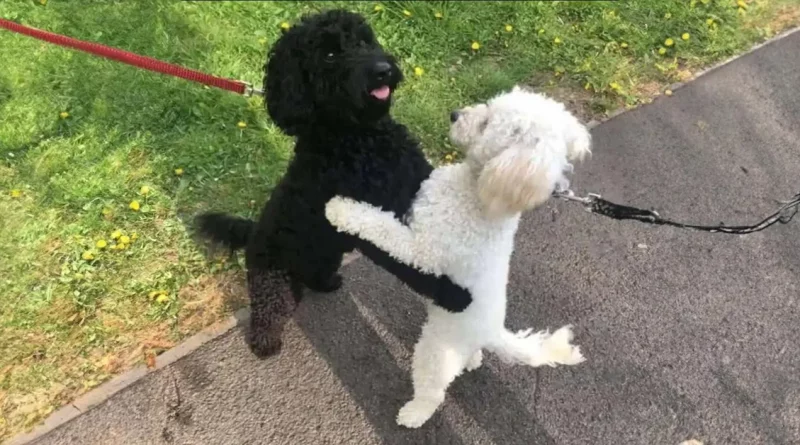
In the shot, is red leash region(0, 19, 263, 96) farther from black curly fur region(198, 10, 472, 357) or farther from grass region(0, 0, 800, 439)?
grass region(0, 0, 800, 439)

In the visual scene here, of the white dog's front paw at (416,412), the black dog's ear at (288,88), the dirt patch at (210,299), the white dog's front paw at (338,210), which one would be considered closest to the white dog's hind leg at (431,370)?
the white dog's front paw at (416,412)

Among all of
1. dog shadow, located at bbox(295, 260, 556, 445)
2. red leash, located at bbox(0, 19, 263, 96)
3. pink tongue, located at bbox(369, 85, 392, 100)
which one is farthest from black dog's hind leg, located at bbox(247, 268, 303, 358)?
pink tongue, located at bbox(369, 85, 392, 100)

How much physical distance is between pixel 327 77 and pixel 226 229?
1095 millimetres

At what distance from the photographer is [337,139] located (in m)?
2.41

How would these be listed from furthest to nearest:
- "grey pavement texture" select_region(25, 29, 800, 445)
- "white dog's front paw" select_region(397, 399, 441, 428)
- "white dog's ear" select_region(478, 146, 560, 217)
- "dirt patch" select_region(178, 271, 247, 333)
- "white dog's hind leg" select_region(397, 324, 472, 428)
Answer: "dirt patch" select_region(178, 271, 247, 333) → "grey pavement texture" select_region(25, 29, 800, 445) → "white dog's front paw" select_region(397, 399, 441, 428) → "white dog's hind leg" select_region(397, 324, 472, 428) → "white dog's ear" select_region(478, 146, 560, 217)

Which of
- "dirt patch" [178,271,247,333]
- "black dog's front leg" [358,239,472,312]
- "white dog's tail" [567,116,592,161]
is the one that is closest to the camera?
"white dog's tail" [567,116,592,161]

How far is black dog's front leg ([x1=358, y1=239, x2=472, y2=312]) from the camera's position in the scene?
7.36 feet

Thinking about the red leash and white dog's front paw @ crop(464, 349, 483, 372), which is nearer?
the red leash

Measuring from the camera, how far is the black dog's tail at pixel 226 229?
302 cm

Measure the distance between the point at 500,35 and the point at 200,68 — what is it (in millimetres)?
2204

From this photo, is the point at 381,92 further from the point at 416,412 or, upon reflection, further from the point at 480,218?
the point at 416,412

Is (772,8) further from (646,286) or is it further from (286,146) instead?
(286,146)

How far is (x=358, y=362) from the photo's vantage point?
3066 millimetres

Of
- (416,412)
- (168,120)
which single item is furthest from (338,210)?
(168,120)
